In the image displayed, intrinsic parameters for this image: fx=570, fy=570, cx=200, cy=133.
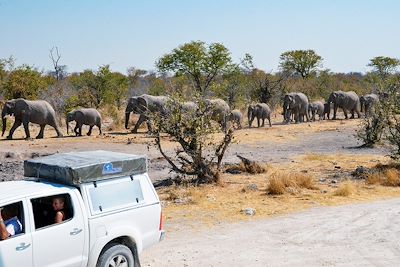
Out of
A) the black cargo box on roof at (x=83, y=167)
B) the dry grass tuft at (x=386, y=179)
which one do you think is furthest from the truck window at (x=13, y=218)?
the dry grass tuft at (x=386, y=179)

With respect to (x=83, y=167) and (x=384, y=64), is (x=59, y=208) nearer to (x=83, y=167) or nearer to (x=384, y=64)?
(x=83, y=167)

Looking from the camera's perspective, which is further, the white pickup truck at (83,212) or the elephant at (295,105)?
the elephant at (295,105)

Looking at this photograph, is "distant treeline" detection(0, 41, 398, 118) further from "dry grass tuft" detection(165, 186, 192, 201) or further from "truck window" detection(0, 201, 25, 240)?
"truck window" detection(0, 201, 25, 240)

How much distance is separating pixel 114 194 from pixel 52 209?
85 centimetres

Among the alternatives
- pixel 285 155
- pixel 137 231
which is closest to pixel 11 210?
pixel 137 231

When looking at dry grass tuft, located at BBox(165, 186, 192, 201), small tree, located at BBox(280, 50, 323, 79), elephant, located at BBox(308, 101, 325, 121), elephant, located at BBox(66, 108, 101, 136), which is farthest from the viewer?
small tree, located at BBox(280, 50, 323, 79)

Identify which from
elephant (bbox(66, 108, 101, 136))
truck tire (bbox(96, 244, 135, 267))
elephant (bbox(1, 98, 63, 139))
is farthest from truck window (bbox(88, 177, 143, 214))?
elephant (bbox(66, 108, 101, 136))

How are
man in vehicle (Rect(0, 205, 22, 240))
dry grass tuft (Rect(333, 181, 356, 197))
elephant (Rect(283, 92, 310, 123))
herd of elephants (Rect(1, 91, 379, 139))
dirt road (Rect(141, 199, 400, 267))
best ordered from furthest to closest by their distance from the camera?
elephant (Rect(283, 92, 310, 123)), herd of elephants (Rect(1, 91, 379, 139)), dry grass tuft (Rect(333, 181, 356, 197)), dirt road (Rect(141, 199, 400, 267)), man in vehicle (Rect(0, 205, 22, 240))

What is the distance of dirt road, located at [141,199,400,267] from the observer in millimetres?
8836

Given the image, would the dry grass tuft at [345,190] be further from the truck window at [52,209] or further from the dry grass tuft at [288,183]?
the truck window at [52,209]

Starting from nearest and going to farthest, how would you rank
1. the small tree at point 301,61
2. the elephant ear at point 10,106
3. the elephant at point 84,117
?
the elephant ear at point 10,106
the elephant at point 84,117
the small tree at point 301,61

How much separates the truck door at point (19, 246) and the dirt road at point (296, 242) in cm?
275

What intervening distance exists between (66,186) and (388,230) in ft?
21.1

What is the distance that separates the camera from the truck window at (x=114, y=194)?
7.06 meters
